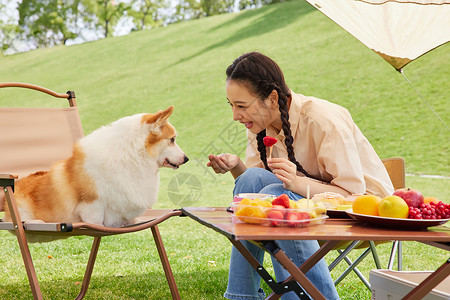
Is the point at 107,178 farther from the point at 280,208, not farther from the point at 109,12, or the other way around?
the point at 109,12

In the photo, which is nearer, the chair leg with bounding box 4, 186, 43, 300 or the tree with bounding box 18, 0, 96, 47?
the chair leg with bounding box 4, 186, 43, 300

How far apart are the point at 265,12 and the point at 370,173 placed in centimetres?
2036

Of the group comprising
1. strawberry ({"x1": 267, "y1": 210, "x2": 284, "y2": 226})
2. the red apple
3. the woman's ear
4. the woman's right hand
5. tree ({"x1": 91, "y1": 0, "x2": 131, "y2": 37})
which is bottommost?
the woman's right hand

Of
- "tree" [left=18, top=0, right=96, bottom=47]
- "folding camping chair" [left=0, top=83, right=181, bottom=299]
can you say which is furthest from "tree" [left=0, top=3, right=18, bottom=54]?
"folding camping chair" [left=0, top=83, right=181, bottom=299]

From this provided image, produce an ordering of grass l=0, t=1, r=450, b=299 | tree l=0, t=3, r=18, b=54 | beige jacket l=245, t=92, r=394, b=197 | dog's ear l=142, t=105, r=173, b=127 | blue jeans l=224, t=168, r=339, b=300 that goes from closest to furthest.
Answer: blue jeans l=224, t=168, r=339, b=300, beige jacket l=245, t=92, r=394, b=197, dog's ear l=142, t=105, r=173, b=127, grass l=0, t=1, r=450, b=299, tree l=0, t=3, r=18, b=54

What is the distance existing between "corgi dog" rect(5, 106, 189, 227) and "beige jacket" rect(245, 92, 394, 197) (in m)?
0.55

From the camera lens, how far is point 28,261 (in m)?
1.97

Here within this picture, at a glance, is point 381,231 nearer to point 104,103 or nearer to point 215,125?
point 215,125

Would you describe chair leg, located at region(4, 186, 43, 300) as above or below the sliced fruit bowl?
below

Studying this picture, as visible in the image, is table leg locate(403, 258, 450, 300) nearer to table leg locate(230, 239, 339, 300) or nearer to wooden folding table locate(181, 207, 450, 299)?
wooden folding table locate(181, 207, 450, 299)

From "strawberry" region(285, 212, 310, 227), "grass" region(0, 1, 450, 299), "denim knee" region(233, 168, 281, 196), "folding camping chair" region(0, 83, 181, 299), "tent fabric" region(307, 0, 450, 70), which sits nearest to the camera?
"strawberry" region(285, 212, 310, 227)

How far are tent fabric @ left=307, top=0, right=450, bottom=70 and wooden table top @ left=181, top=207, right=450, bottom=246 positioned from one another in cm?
149

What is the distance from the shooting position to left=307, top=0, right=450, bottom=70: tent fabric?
2613 mm

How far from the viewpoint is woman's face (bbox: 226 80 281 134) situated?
2.03 metres
